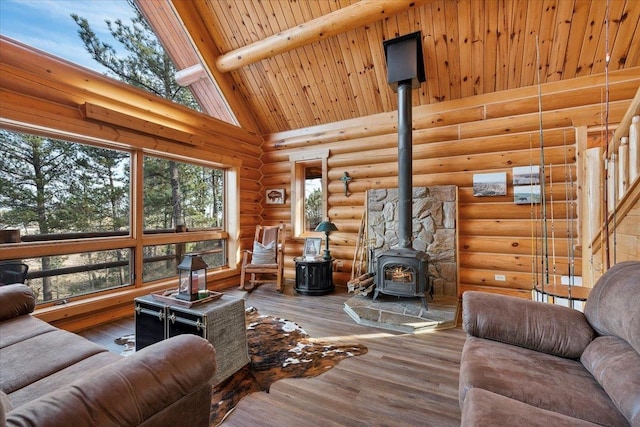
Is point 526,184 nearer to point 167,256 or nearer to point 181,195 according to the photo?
point 181,195

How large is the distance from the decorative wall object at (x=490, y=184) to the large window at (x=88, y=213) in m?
4.19

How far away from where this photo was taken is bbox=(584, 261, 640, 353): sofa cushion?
49.7 inches

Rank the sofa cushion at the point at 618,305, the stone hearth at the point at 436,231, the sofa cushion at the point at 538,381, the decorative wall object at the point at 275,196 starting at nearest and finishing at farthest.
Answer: the sofa cushion at the point at 538,381
the sofa cushion at the point at 618,305
the stone hearth at the point at 436,231
the decorative wall object at the point at 275,196

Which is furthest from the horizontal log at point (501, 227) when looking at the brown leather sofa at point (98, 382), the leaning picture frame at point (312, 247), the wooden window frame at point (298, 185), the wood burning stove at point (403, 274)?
the brown leather sofa at point (98, 382)

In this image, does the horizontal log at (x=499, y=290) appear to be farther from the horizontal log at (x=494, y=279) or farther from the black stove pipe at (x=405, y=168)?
the black stove pipe at (x=405, y=168)

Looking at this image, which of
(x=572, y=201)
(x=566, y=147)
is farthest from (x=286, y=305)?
(x=566, y=147)

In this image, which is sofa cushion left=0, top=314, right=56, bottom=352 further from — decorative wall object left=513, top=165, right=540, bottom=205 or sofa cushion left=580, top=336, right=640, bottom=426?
decorative wall object left=513, top=165, right=540, bottom=205

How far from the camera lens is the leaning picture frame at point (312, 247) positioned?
4.84 metres

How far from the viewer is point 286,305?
389 cm

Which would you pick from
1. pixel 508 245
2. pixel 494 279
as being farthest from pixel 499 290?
pixel 508 245

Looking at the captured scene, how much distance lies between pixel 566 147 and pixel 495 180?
83cm

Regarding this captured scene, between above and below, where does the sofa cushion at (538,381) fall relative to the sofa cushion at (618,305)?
below

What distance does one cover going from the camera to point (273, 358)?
7.98 feet

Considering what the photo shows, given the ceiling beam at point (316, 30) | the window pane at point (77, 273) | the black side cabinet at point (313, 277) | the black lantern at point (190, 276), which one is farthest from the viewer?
the black side cabinet at point (313, 277)
